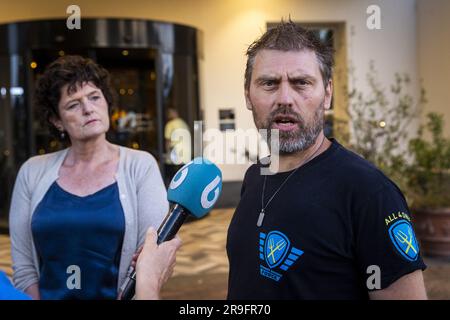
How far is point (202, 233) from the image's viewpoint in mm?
6340

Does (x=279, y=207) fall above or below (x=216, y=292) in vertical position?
above

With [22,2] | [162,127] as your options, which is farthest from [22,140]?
[22,2]

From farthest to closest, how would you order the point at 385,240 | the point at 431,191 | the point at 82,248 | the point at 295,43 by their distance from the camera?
the point at 431,191
the point at 82,248
the point at 295,43
the point at 385,240

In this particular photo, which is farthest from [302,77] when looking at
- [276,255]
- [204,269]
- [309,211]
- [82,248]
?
[204,269]

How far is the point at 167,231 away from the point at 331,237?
39cm

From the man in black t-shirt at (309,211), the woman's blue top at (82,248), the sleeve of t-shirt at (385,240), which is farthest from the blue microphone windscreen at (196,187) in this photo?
the woman's blue top at (82,248)

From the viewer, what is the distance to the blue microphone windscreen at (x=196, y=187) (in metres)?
1.28

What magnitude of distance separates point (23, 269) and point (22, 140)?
4749mm

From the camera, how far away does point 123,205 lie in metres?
1.83

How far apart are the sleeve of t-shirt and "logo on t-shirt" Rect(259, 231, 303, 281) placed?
0.16m

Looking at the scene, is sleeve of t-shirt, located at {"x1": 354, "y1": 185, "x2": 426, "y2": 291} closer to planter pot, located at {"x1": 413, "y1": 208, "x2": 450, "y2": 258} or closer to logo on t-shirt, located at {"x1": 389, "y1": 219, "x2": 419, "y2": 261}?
logo on t-shirt, located at {"x1": 389, "y1": 219, "x2": 419, "y2": 261}

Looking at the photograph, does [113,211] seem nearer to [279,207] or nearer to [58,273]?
[58,273]

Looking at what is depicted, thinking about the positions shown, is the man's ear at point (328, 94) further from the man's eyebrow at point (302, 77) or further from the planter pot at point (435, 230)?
the planter pot at point (435, 230)

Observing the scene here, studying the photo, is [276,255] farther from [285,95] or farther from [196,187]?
[285,95]
